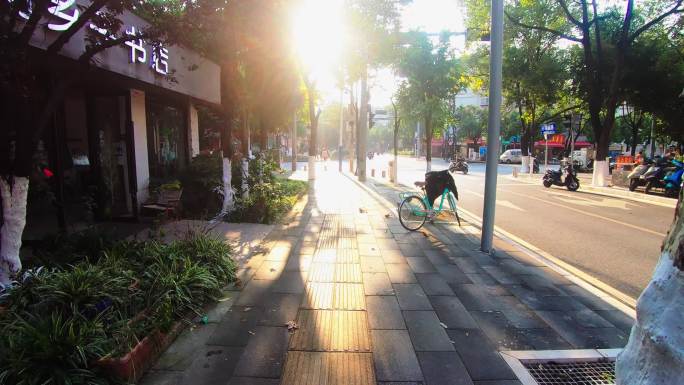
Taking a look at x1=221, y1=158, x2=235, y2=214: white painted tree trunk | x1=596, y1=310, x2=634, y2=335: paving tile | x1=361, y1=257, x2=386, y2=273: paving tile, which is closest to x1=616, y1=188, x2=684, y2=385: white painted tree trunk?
x1=596, y1=310, x2=634, y2=335: paving tile

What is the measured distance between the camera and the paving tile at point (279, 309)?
4086mm

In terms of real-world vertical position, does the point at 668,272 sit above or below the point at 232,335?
above

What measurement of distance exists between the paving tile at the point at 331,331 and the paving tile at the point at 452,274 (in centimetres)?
166

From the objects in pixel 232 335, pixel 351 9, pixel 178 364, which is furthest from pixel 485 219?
pixel 351 9

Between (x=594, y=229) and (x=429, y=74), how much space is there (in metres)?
13.2

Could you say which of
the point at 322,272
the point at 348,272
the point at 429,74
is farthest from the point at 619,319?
the point at 429,74

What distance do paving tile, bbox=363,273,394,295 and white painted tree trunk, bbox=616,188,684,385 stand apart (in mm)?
2884

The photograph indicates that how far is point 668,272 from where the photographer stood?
2.05 metres

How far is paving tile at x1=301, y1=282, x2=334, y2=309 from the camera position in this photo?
4.48 m

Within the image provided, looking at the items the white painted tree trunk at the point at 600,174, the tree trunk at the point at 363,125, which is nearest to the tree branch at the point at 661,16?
the white painted tree trunk at the point at 600,174

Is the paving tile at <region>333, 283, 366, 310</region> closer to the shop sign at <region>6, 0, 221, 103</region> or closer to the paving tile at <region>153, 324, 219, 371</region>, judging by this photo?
the paving tile at <region>153, 324, 219, 371</region>

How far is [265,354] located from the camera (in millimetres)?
3463

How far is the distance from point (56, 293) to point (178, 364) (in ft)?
4.09

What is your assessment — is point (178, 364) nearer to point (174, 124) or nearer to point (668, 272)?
point (668, 272)
